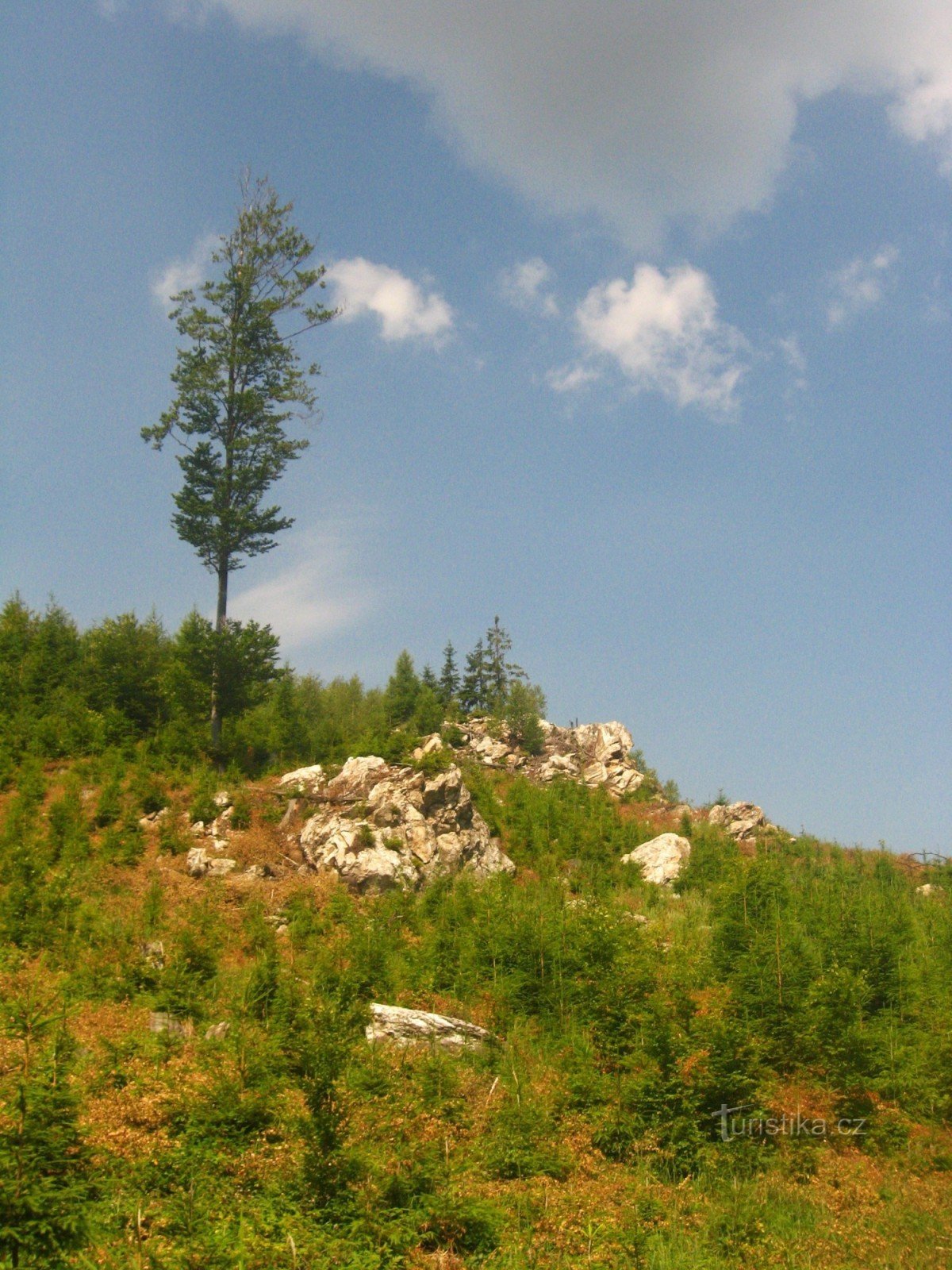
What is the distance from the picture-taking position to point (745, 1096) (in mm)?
12516

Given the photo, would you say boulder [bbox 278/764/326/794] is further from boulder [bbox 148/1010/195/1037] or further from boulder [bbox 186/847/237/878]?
boulder [bbox 148/1010/195/1037]

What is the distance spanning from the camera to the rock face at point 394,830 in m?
22.8

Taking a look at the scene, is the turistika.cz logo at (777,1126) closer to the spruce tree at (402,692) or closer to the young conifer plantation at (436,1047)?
the young conifer plantation at (436,1047)

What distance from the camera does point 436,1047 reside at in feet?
45.1

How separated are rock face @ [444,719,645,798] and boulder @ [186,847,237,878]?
48.1ft

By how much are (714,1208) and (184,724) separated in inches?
888

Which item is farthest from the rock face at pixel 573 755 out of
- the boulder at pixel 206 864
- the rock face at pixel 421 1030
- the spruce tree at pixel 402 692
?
the rock face at pixel 421 1030

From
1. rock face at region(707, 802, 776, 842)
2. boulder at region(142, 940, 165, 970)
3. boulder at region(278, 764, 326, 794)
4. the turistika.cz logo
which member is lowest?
the turistika.cz logo

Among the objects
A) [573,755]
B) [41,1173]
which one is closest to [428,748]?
[573,755]

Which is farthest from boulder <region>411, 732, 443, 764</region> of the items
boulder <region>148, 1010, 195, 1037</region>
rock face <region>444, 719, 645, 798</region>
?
boulder <region>148, 1010, 195, 1037</region>

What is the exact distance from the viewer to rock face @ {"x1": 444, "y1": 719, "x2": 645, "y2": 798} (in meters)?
35.7

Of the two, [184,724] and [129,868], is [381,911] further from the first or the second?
[184,724]

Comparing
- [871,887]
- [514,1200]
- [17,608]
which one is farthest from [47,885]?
[871,887]

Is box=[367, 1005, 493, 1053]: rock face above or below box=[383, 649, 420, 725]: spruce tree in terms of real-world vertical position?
below
